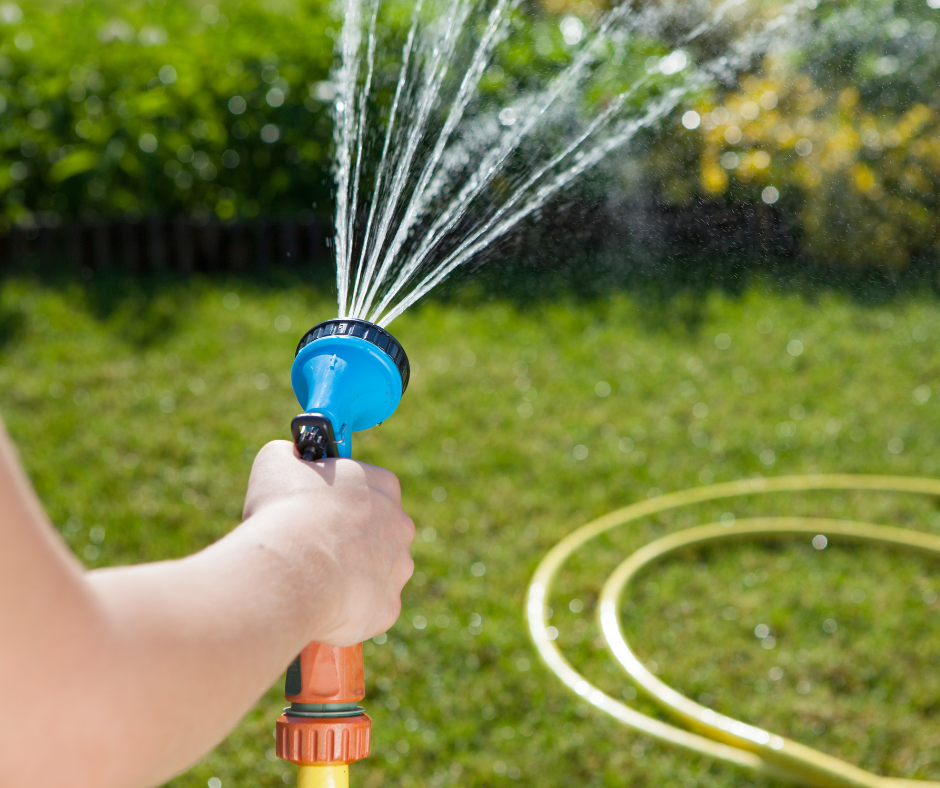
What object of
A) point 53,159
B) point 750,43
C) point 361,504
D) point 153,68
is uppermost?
point 153,68

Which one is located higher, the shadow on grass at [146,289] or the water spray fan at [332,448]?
the shadow on grass at [146,289]

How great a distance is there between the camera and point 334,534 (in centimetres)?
90

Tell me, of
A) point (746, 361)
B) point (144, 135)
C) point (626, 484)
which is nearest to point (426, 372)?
point (626, 484)

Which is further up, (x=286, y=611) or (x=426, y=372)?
(x=426, y=372)

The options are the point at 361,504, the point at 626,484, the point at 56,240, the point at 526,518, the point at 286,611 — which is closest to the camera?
the point at 286,611

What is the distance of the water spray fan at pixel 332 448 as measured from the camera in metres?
1.01

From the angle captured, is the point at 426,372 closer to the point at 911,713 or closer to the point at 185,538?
the point at 185,538

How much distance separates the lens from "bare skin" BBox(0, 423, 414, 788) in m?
0.65

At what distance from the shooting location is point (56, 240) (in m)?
5.33

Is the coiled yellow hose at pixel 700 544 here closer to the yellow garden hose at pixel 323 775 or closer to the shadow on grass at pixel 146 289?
the yellow garden hose at pixel 323 775

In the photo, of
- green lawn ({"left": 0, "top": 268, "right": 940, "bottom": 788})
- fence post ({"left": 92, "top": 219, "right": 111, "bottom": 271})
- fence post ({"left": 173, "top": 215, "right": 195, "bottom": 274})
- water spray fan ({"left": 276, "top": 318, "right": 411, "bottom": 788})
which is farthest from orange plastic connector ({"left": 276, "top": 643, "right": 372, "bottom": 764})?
fence post ({"left": 92, "top": 219, "right": 111, "bottom": 271})

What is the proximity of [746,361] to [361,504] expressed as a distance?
12.8ft

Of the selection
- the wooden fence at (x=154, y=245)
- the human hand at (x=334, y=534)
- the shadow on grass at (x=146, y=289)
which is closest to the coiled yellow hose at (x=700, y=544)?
the human hand at (x=334, y=534)

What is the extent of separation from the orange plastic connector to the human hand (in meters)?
0.06
